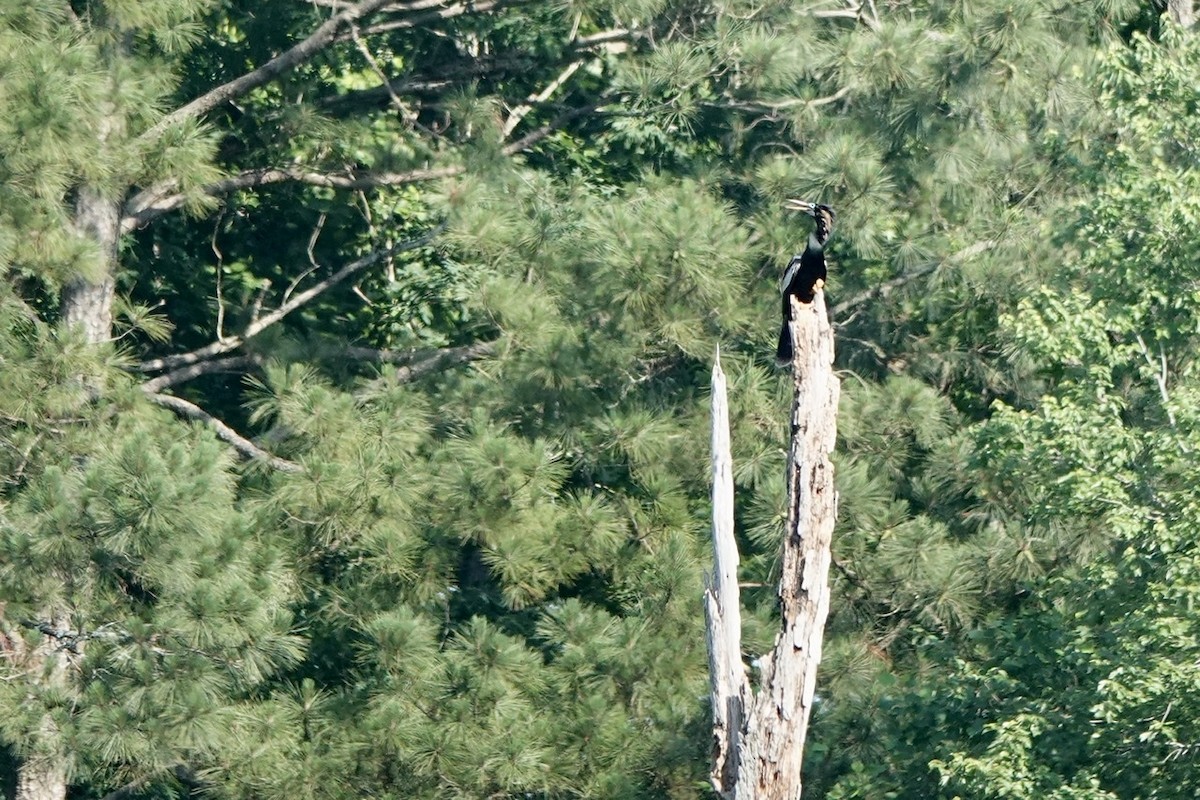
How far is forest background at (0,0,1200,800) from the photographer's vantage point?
29.2 feet

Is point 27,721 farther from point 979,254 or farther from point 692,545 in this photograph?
point 979,254

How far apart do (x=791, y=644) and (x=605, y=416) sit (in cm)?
462

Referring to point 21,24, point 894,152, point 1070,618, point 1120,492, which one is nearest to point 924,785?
point 1070,618

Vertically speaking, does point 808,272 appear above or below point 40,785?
above

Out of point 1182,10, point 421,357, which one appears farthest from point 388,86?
point 1182,10

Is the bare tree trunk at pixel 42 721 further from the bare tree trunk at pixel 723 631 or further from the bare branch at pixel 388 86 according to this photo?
the bare branch at pixel 388 86

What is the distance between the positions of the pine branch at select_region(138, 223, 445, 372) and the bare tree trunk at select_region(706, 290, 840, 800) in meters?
5.68

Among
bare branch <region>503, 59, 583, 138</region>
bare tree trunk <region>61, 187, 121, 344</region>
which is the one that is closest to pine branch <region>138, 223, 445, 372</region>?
bare tree trunk <region>61, 187, 121, 344</region>

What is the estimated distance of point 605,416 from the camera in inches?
423

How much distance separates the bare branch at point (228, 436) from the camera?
10.6m

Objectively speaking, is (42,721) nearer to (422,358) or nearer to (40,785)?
(40,785)

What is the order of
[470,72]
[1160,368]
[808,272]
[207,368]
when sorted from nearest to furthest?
1. [808,272]
2. [1160,368]
3. [207,368]
4. [470,72]

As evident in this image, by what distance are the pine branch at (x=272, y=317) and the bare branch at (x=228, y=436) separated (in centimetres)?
40

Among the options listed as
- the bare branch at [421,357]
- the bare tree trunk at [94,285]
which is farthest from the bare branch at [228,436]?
the bare branch at [421,357]
